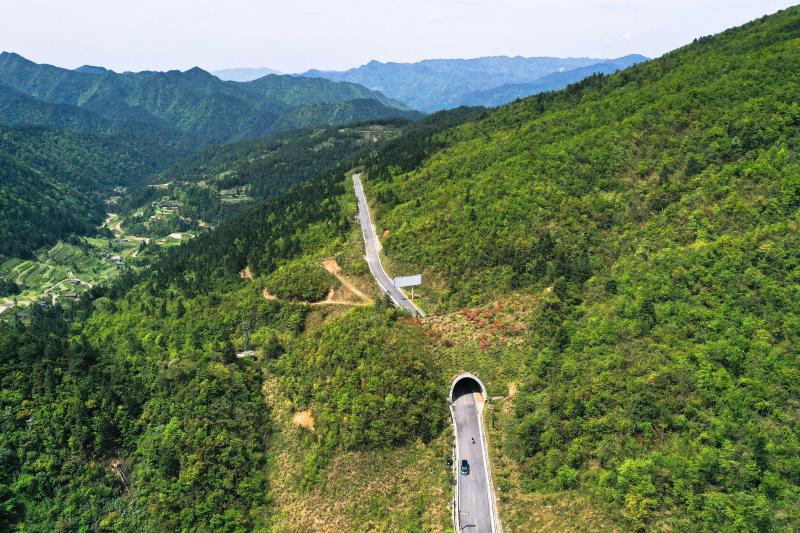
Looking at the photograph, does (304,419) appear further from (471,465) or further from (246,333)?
(471,465)

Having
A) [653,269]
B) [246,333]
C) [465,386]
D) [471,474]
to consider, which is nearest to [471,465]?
[471,474]

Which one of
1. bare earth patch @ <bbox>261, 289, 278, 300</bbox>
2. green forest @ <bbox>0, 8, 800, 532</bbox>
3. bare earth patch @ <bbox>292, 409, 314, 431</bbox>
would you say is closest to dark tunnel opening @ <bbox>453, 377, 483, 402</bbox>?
green forest @ <bbox>0, 8, 800, 532</bbox>

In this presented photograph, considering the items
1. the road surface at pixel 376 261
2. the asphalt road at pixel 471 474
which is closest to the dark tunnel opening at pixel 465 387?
the asphalt road at pixel 471 474

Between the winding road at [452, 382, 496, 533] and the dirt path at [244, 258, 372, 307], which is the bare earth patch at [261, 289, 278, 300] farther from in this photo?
the winding road at [452, 382, 496, 533]

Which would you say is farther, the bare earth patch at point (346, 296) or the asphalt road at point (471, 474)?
the bare earth patch at point (346, 296)

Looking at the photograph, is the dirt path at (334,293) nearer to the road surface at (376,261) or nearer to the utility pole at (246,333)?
the road surface at (376,261)

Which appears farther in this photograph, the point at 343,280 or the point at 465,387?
the point at 343,280
